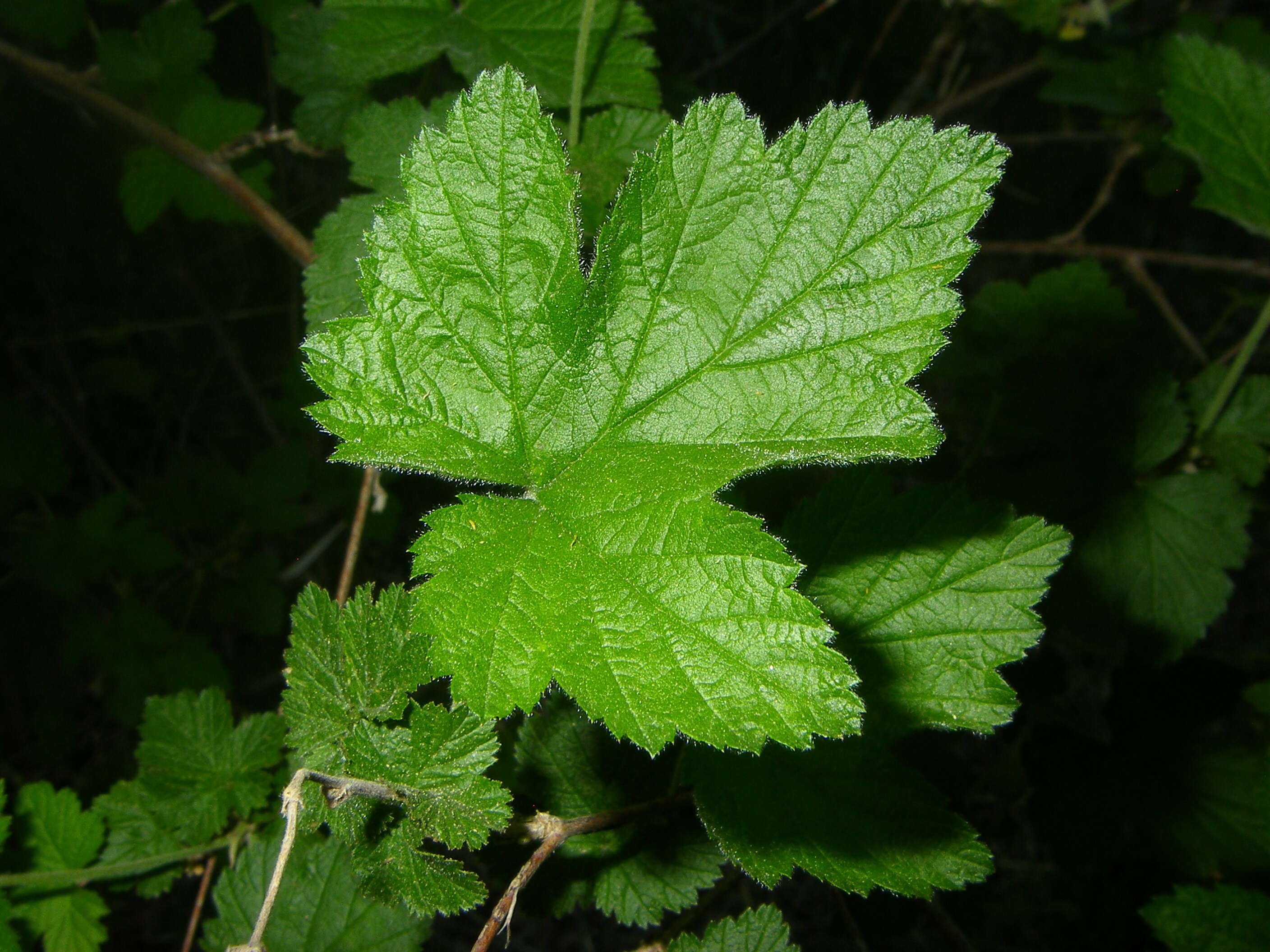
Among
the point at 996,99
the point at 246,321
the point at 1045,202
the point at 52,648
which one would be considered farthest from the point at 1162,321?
the point at 52,648

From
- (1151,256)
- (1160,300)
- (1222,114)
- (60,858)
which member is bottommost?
(60,858)

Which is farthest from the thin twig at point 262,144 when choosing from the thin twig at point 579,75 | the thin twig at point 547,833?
the thin twig at point 547,833

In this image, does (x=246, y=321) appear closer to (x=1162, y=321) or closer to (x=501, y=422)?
(x=501, y=422)

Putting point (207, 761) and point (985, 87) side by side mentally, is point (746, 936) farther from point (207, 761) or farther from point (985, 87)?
point (985, 87)

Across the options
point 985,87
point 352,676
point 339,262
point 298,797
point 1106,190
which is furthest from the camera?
point 985,87

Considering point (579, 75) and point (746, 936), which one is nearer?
point (746, 936)

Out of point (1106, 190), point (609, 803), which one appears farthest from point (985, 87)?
point (609, 803)
